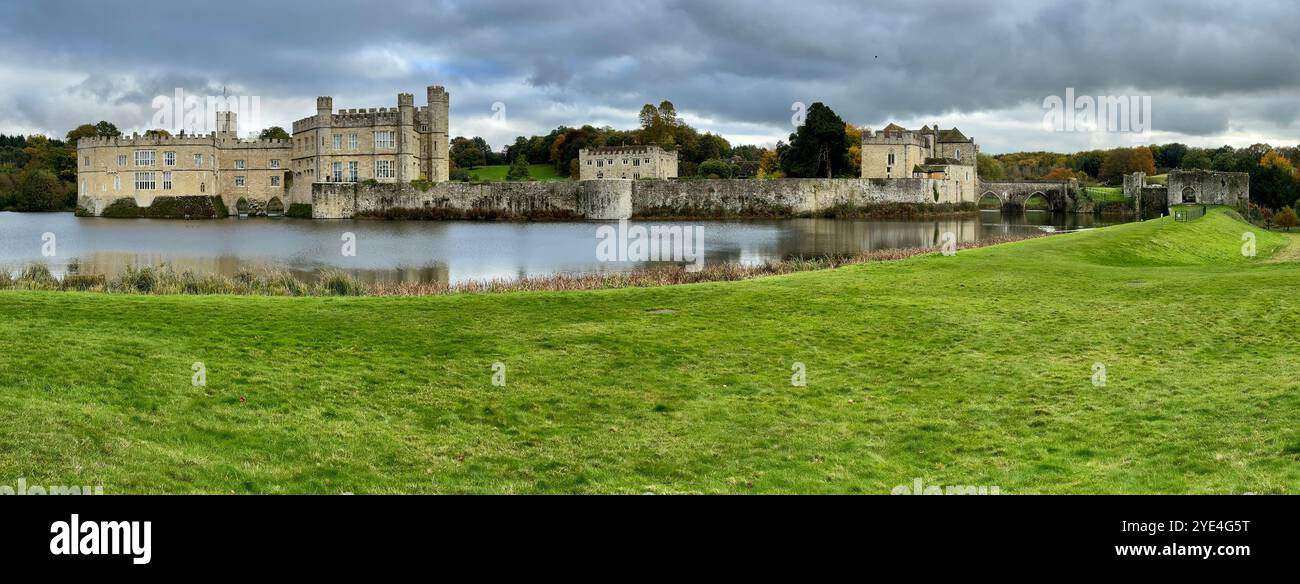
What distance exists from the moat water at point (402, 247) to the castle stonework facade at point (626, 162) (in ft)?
101

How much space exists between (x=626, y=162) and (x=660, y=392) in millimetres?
80844

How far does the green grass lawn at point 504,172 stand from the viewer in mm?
104375

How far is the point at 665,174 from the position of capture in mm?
93438

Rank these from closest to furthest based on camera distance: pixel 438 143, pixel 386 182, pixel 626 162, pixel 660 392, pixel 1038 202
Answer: pixel 660 392 → pixel 386 182 → pixel 438 143 → pixel 626 162 → pixel 1038 202

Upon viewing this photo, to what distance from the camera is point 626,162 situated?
91750mm

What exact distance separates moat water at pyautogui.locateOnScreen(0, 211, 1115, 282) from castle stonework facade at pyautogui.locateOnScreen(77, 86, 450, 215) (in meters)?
17.6

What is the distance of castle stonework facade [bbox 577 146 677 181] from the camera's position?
3585 inches

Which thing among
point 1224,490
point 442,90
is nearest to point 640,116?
Result: point 442,90

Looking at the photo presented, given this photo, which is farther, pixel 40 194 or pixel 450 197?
pixel 40 194

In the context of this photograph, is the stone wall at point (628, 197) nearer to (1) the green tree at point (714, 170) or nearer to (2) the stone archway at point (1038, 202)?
(2) the stone archway at point (1038, 202)

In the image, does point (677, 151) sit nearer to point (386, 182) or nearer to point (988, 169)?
point (386, 182)

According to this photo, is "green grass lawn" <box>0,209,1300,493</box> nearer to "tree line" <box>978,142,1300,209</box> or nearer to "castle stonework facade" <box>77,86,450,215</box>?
"castle stonework facade" <box>77,86,450,215</box>

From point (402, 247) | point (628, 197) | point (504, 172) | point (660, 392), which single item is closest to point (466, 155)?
point (504, 172)

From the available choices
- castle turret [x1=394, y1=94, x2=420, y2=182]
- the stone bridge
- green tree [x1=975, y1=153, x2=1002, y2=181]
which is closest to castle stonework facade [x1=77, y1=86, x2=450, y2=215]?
castle turret [x1=394, y1=94, x2=420, y2=182]
